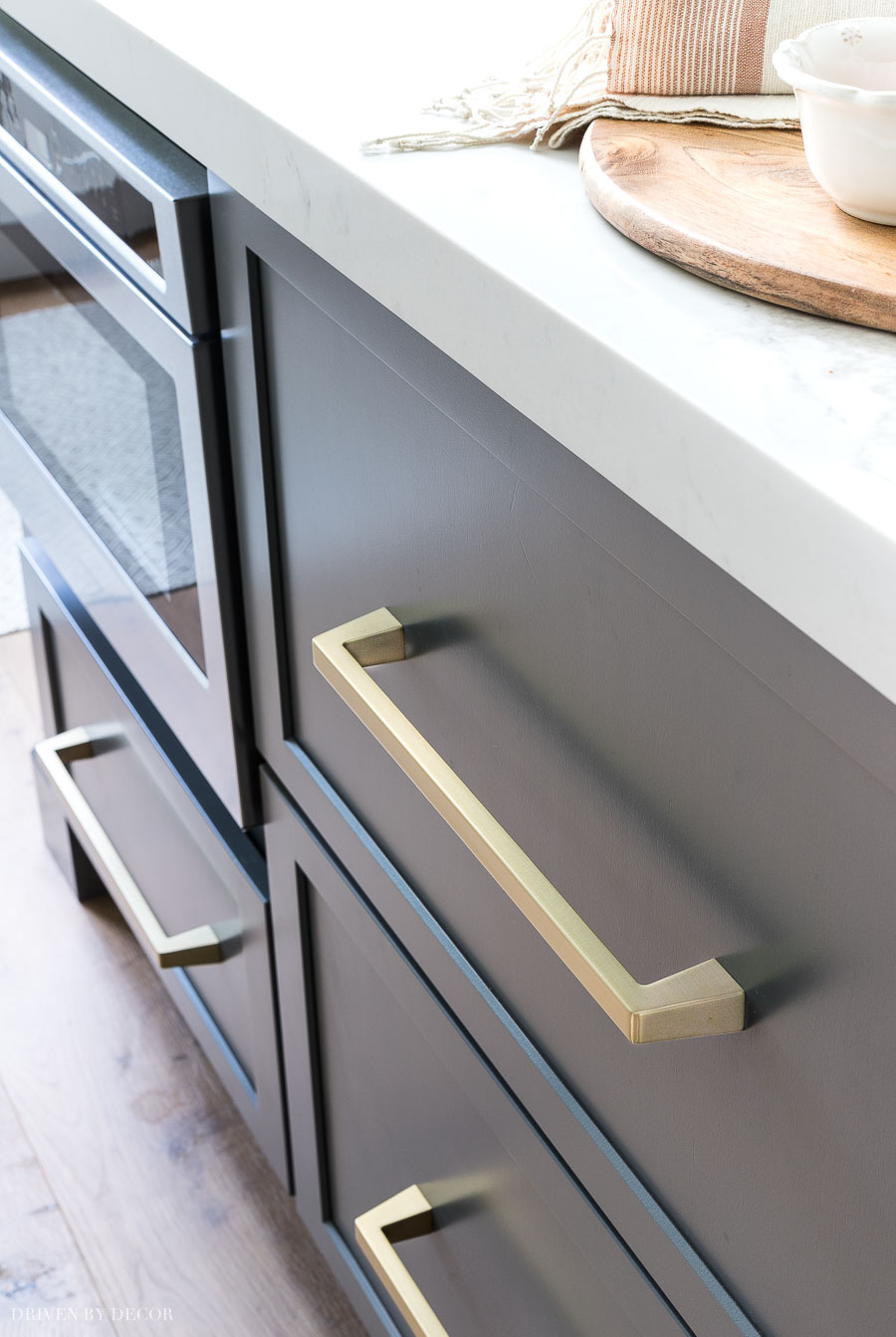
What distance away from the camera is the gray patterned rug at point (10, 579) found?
5.73ft

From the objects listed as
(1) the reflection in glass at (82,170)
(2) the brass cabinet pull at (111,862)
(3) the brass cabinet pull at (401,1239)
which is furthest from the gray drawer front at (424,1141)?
(1) the reflection in glass at (82,170)

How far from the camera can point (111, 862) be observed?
107 centimetres

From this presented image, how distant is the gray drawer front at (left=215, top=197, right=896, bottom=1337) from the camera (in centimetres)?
37

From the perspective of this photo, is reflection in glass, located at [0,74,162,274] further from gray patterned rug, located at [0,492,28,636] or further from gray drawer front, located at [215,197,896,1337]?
gray patterned rug, located at [0,492,28,636]

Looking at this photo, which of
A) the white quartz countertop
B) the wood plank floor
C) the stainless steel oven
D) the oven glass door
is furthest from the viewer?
the wood plank floor

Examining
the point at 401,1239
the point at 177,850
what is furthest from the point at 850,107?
the point at 177,850

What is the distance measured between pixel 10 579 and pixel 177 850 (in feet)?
3.09

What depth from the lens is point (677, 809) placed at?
1.38ft

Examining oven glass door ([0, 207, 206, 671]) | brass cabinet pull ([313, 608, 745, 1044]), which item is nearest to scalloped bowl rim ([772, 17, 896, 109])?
brass cabinet pull ([313, 608, 745, 1044])

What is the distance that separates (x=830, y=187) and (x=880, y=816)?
0.21 meters

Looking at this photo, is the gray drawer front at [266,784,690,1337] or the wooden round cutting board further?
the gray drawer front at [266,784,690,1337]

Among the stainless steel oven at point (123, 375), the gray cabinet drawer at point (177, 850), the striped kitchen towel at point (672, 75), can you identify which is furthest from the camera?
the gray cabinet drawer at point (177, 850)

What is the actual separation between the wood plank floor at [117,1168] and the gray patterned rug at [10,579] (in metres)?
0.47

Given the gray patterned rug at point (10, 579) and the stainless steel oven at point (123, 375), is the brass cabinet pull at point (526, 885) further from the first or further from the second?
the gray patterned rug at point (10, 579)
